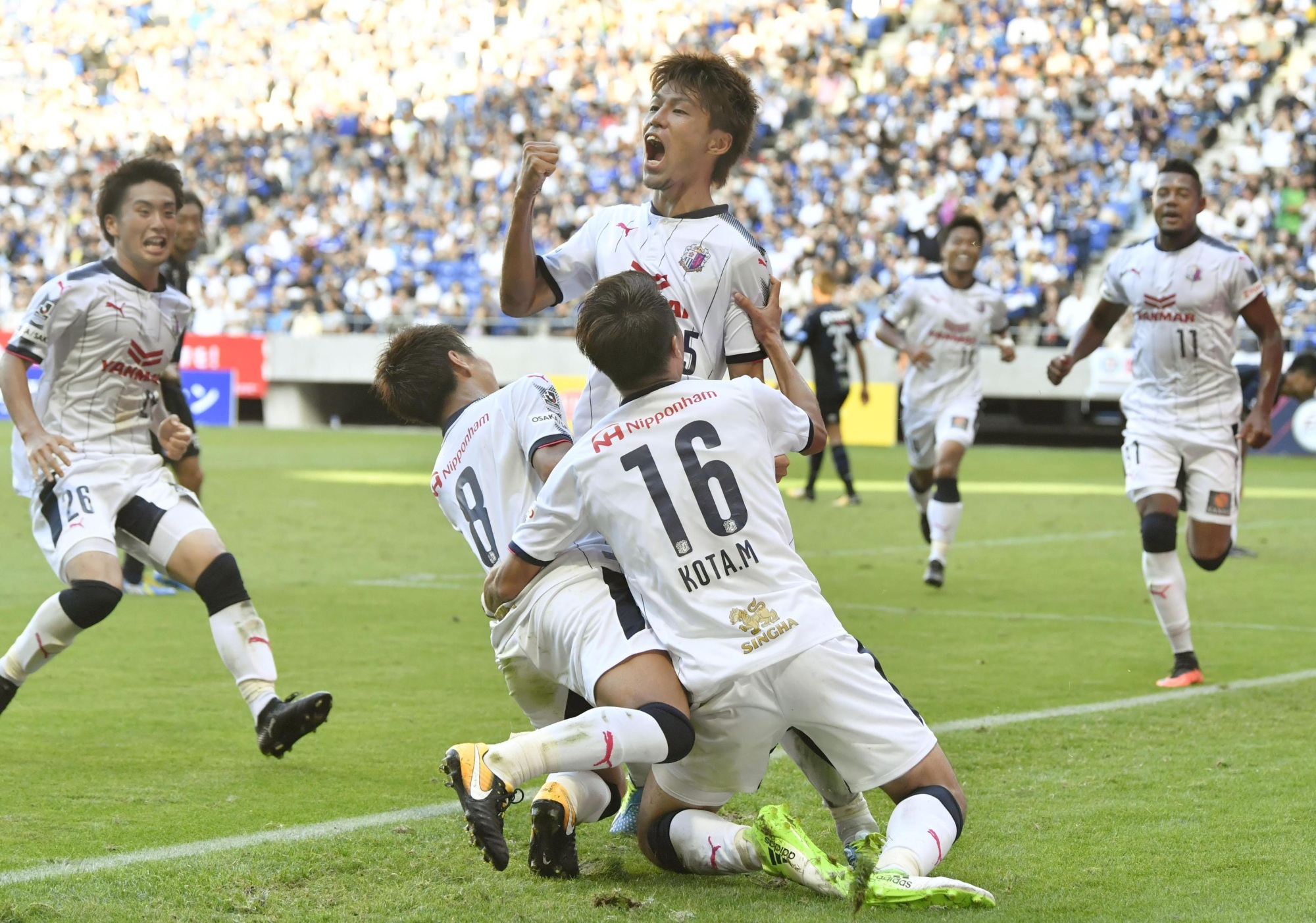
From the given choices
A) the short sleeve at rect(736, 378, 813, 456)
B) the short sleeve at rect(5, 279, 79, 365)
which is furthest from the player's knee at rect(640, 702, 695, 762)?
the short sleeve at rect(5, 279, 79, 365)

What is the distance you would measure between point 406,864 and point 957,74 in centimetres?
2668

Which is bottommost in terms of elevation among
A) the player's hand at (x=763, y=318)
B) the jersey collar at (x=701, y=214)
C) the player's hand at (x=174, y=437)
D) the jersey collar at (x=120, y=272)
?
the player's hand at (x=174, y=437)

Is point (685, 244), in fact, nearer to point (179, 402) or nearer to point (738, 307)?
point (738, 307)

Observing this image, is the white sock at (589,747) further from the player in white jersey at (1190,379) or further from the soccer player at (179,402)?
the soccer player at (179,402)

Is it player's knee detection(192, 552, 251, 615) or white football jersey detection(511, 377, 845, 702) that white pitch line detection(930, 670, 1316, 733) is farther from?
player's knee detection(192, 552, 251, 615)

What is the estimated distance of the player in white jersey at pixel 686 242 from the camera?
4.59 metres

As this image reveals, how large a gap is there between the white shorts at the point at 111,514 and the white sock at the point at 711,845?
7.93 ft

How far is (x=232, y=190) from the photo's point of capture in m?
35.6

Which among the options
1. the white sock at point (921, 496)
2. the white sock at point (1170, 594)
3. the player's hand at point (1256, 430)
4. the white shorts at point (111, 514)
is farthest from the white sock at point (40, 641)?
the white sock at point (921, 496)

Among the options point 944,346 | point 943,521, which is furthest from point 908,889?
point 944,346

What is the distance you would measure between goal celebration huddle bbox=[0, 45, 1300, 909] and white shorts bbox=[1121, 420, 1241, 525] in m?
3.26

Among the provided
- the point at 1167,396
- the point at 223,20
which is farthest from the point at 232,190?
the point at 1167,396

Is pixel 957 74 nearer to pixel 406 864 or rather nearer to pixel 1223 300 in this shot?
pixel 1223 300

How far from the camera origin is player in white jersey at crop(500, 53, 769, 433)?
181 inches
